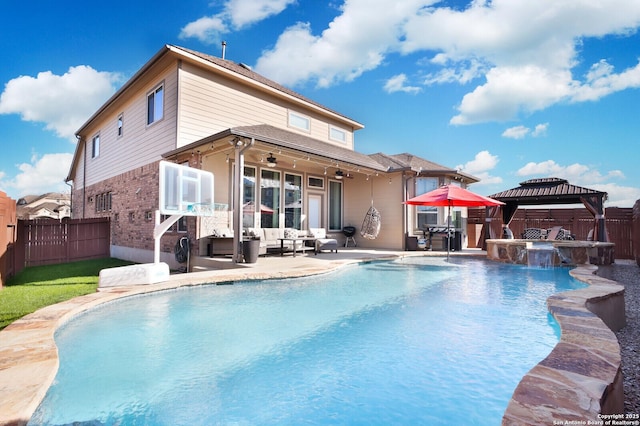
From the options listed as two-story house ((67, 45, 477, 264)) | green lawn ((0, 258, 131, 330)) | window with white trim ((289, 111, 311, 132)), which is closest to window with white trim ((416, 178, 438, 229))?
two-story house ((67, 45, 477, 264))

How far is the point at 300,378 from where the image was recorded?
2.63 meters

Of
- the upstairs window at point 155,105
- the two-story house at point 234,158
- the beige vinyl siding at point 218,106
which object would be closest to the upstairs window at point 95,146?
the two-story house at point 234,158

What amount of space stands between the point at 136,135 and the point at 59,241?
4434mm

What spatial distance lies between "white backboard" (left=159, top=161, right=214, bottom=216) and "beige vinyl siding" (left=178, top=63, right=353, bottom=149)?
2.55 m

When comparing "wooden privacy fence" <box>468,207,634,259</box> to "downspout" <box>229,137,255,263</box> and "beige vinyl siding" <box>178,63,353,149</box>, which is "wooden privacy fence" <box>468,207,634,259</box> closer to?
"beige vinyl siding" <box>178,63,353,149</box>

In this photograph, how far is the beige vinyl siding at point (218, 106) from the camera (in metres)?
9.20

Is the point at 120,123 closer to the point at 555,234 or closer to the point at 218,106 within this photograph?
the point at 218,106

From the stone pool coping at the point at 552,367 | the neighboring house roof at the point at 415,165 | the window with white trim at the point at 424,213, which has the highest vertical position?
the neighboring house roof at the point at 415,165

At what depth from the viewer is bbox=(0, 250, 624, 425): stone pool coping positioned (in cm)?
159

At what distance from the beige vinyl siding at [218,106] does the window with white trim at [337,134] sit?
1.88 m

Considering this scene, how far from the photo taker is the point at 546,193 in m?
11.2

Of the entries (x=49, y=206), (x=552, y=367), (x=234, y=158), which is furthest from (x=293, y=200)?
(x=49, y=206)

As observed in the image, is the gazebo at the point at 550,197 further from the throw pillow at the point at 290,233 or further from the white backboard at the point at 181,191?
the white backboard at the point at 181,191

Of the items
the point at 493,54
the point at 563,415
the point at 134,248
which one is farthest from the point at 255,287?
the point at 493,54
